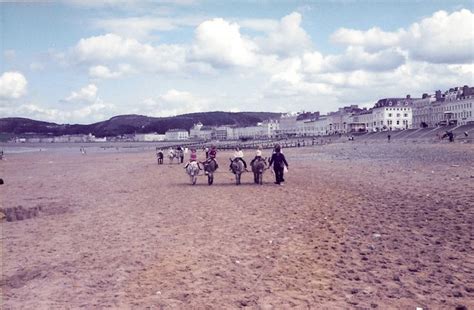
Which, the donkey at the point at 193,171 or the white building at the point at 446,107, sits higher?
the white building at the point at 446,107

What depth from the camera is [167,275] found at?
7574mm

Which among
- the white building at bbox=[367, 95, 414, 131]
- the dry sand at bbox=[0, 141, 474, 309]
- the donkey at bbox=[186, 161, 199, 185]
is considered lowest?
the dry sand at bbox=[0, 141, 474, 309]

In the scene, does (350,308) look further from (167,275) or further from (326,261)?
(167,275)

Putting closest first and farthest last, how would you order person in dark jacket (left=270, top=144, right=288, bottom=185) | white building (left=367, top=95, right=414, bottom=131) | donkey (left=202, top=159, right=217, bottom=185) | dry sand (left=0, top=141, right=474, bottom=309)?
dry sand (left=0, top=141, right=474, bottom=309) → person in dark jacket (left=270, top=144, right=288, bottom=185) → donkey (left=202, top=159, right=217, bottom=185) → white building (left=367, top=95, right=414, bottom=131)

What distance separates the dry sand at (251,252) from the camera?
21.5 ft

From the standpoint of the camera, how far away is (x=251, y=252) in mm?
8773

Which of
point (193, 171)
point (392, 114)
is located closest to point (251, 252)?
point (193, 171)

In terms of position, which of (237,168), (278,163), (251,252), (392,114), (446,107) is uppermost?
(446,107)

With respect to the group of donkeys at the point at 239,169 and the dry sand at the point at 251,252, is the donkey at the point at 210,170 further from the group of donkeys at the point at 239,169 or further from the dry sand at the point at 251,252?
the dry sand at the point at 251,252

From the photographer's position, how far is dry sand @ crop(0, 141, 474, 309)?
6547 millimetres

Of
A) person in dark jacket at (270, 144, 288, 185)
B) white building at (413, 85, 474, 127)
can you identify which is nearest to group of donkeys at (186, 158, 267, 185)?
person in dark jacket at (270, 144, 288, 185)

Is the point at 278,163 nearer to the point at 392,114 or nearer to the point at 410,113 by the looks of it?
the point at 392,114

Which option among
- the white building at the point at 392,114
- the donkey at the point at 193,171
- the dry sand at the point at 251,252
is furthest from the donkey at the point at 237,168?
the white building at the point at 392,114

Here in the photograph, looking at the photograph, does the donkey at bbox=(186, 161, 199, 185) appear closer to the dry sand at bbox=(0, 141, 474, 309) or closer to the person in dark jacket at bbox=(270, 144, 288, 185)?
the person in dark jacket at bbox=(270, 144, 288, 185)
